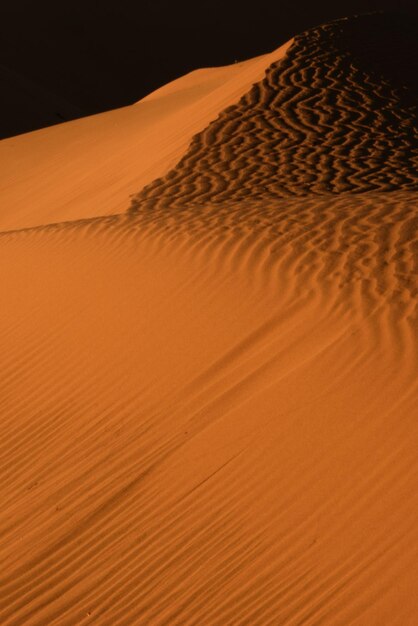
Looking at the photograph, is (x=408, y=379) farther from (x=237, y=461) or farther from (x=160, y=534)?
(x=160, y=534)

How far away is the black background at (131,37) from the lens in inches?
1516

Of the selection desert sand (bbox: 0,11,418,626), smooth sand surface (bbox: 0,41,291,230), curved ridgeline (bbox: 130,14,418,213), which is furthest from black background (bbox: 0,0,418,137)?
desert sand (bbox: 0,11,418,626)

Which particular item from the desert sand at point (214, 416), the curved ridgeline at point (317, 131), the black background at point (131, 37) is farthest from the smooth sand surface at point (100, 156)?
the black background at point (131, 37)

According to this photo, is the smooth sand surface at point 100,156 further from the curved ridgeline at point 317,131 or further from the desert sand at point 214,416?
the desert sand at point 214,416

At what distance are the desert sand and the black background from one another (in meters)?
27.9

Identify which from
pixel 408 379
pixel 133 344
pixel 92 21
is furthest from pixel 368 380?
pixel 92 21

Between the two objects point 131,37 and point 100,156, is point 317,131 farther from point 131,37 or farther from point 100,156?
point 131,37

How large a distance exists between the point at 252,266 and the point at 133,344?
1112 millimetres

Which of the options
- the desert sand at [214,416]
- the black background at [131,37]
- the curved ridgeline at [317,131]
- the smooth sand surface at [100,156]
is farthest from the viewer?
the black background at [131,37]

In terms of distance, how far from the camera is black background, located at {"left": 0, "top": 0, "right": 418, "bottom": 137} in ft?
126

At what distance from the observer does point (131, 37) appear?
137ft

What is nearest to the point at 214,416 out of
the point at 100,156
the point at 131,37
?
the point at 100,156

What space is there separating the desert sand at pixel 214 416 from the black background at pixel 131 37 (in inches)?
1098

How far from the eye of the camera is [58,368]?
7.42 metres
